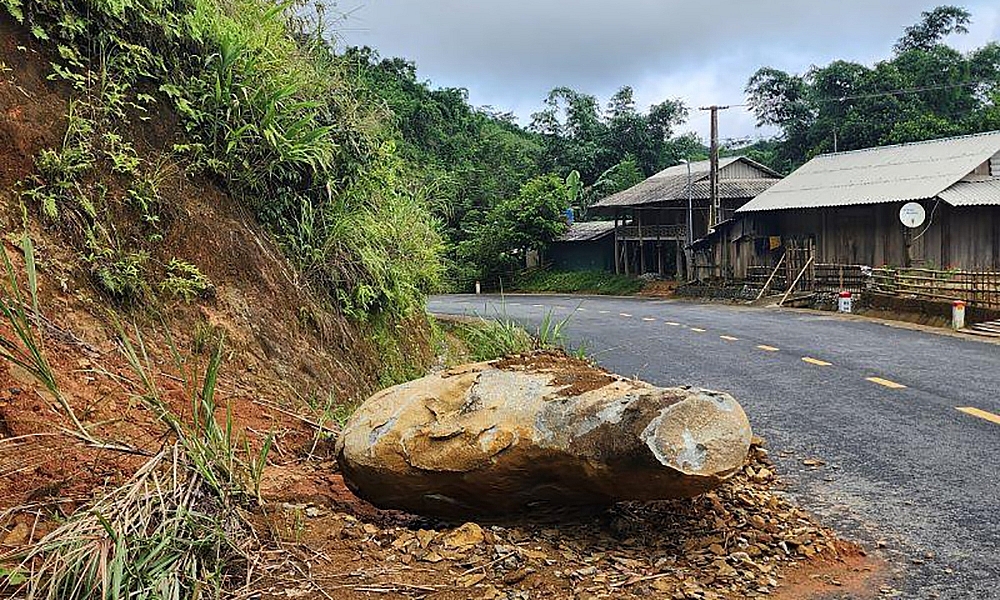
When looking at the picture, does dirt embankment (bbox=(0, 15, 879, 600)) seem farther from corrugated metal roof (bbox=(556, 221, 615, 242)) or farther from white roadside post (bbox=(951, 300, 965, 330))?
corrugated metal roof (bbox=(556, 221, 615, 242))

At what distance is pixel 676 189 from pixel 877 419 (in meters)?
29.2

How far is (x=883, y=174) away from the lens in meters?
27.6

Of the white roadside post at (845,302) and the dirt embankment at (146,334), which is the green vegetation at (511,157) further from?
the dirt embankment at (146,334)

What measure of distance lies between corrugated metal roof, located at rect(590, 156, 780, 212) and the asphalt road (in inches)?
747

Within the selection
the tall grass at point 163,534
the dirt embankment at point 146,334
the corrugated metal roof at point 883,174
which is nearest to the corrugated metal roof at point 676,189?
the corrugated metal roof at point 883,174

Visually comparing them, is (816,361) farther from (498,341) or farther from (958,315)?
(958,315)

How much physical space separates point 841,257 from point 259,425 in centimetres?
2593

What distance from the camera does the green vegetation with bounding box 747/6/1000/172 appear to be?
3753 centimetres

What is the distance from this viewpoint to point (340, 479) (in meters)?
4.54

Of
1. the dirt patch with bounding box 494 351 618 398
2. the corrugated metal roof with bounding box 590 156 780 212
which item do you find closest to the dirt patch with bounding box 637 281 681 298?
the corrugated metal roof with bounding box 590 156 780 212

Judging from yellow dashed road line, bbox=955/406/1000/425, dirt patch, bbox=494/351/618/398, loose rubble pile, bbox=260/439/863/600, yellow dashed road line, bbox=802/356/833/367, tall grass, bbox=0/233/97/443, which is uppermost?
tall grass, bbox=0/233/97/443

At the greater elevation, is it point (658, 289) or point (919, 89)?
point (919, 89)

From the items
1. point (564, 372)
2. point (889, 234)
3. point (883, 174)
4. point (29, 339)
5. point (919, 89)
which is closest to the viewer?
point (29, 339)

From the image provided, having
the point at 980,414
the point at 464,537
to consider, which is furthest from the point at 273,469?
the point at 980,414
